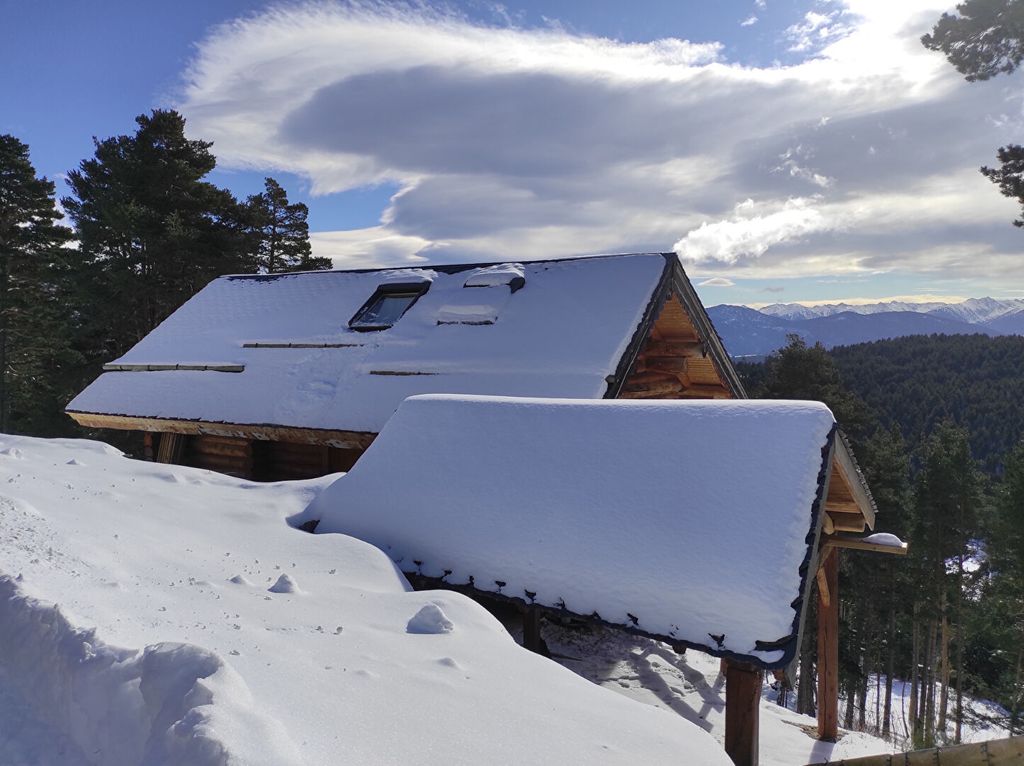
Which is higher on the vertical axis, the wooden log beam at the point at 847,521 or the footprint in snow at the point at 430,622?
the wooden log beam at the point at 847,521

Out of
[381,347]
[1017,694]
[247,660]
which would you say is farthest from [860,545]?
[1017,694]

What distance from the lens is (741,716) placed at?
4.20m

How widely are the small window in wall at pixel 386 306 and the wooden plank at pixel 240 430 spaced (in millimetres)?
2680

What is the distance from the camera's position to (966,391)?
91000 millimetres

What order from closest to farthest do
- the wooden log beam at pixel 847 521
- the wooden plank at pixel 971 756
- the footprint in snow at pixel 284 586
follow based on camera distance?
1. the wooden plank at pixel 971 756
2. the footprint in snow at pixel 284 586
3. the wooden log beam at pixel 847 521

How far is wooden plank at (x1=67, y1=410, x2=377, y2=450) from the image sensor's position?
31.9ft

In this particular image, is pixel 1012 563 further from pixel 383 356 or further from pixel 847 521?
pixel 383 356

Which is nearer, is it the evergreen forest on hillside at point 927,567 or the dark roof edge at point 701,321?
the dark roof edge at point 701,321

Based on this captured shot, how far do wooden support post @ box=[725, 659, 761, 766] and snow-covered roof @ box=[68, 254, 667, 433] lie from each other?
4.80 m

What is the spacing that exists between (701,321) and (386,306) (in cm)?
627

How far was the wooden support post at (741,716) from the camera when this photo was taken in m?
4.15

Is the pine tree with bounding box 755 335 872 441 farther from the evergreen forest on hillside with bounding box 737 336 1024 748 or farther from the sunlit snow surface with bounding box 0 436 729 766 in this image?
the sunlit snow surface with bounding box 0 436 729 766

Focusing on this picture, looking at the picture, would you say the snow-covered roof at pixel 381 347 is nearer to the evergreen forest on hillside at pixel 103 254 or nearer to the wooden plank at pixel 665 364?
the wooden plank at pixel 665 364

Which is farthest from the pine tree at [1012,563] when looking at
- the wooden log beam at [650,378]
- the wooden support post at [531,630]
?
the wooden support post at [531,630]
